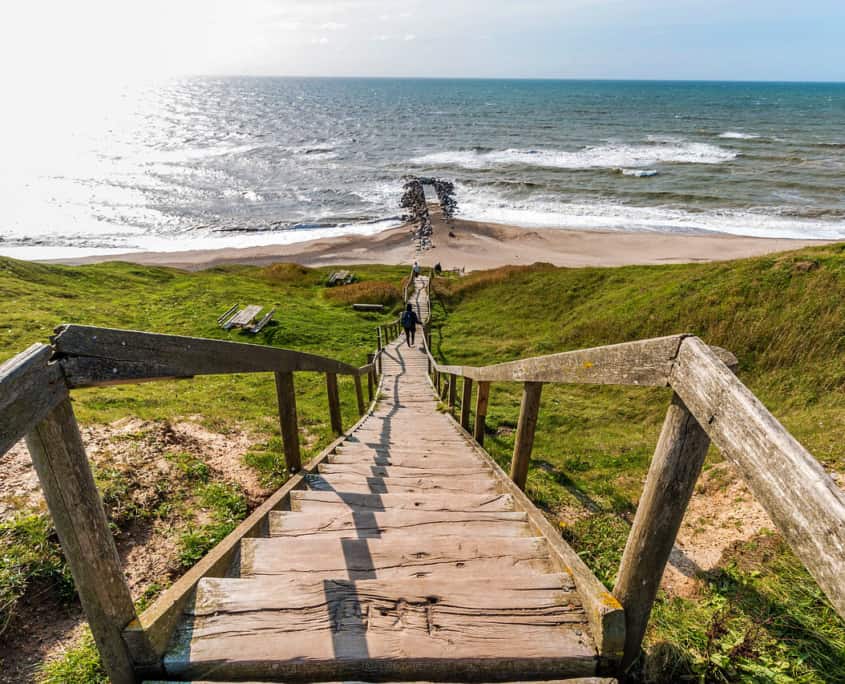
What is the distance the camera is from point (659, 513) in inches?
70.4

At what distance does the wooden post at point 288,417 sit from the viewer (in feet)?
12.5

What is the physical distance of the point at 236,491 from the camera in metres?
4.59

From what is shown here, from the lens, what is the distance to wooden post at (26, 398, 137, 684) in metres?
1.54

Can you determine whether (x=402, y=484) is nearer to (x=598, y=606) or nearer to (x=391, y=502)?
(x=391, y=502)

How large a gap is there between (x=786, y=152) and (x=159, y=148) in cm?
10446

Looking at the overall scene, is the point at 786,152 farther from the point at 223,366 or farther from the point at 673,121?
the point at 223,366

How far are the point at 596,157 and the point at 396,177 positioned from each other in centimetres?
3154

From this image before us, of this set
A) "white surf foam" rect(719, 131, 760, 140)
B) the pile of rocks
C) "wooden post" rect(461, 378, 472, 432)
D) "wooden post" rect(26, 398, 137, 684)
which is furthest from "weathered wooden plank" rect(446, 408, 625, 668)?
"white surf foam" rect(719, 131, 760, 140)

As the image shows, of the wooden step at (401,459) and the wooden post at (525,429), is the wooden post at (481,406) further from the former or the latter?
the wooden post at (525,429)

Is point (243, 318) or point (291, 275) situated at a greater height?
point (243, 318)

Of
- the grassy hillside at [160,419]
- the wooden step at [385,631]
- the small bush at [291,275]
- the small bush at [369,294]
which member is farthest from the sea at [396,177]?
the wooden step at [385,631]

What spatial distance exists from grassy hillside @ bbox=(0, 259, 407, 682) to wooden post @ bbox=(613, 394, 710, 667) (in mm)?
2757

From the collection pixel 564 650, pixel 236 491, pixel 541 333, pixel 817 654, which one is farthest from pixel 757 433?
pixel 541 333

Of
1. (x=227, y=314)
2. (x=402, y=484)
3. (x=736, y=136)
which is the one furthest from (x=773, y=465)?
(x=736, y=136)
